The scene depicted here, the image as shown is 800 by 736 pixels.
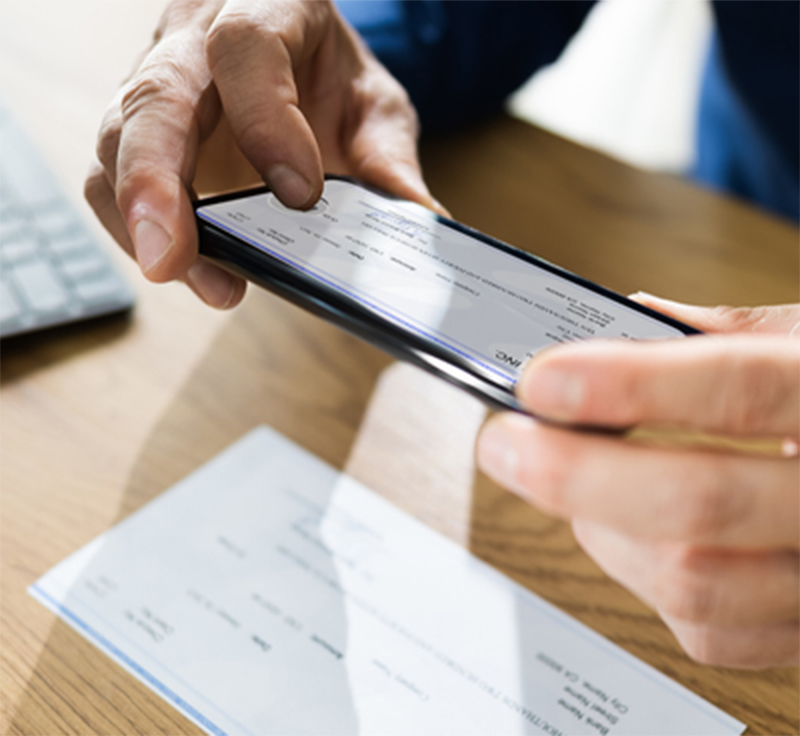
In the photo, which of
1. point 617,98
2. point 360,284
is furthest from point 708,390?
point 617,98

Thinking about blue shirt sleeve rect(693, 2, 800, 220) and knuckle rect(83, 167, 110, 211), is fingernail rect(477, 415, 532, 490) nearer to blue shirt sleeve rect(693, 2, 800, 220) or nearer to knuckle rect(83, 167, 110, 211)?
knuckle rect(83, 167, 110, 211)

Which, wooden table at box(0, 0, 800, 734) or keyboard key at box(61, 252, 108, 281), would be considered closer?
wooden table at box(0, 0, 800, 734)

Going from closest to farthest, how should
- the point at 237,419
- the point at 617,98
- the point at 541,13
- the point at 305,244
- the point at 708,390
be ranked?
the point at 708,390, the point at 305,244, the point at 237,419, the point at 541,13, the point at 617,98

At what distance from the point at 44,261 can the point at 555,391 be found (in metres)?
0.38

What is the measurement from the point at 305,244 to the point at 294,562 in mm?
145

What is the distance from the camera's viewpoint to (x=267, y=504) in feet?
1.23

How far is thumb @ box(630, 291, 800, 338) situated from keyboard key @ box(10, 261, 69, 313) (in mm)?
321

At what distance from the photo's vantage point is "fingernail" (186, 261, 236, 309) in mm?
366

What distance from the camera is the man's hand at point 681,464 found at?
192 millimetres

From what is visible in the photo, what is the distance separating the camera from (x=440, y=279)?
0.30 meters

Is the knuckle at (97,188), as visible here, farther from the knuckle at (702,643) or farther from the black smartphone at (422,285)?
the knuckle at (702,643)

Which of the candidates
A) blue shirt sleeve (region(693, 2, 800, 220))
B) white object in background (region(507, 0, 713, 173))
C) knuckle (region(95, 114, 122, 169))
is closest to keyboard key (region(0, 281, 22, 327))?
knuckle (region(95, 114, 122, 169))

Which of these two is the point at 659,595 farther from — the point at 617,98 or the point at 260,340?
the point at 617,98

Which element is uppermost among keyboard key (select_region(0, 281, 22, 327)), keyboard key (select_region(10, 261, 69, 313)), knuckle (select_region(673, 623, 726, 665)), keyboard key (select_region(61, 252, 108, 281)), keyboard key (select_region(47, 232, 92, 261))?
knuckle (select_region(673, 623, 726, 665))
